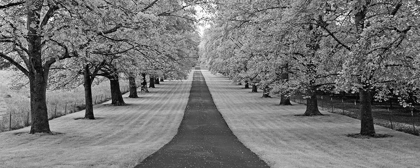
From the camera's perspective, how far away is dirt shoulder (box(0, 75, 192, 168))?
12.7 meters

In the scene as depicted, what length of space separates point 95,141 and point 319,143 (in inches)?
414

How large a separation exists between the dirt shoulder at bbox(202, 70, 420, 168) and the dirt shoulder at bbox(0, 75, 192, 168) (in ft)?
14.5

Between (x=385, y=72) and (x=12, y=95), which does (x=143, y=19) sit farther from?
(x=12, y=95)

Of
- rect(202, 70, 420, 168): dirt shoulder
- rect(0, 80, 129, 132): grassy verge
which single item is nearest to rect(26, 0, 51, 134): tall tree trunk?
rect(0, 80, 129, 132): grassy verge

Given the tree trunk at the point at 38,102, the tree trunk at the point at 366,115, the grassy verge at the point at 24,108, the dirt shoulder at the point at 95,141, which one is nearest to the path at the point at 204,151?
the dirt shoulder at the point at 95,141

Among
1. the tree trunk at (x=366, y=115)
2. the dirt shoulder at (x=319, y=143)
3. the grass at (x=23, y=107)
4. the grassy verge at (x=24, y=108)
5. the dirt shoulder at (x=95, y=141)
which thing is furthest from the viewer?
the grass at (x=23, y=107)

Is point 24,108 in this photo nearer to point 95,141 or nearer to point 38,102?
point 38,102

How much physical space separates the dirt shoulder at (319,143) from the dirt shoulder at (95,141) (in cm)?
441

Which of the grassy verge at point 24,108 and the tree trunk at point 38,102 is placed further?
the grassy verge at point 24,108

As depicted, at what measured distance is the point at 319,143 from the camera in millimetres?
18688

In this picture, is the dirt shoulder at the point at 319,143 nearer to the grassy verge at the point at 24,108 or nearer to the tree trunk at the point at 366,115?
the tree trunk at the point at 366,115

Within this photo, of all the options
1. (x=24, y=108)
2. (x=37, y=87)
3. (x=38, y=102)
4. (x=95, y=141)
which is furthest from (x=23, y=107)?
(x=95, y=141)

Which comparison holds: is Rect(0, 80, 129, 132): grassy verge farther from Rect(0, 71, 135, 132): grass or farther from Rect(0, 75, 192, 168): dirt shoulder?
Rect(0, 75, 192, 168): dirt shoulder

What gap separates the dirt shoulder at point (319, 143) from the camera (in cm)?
1376
